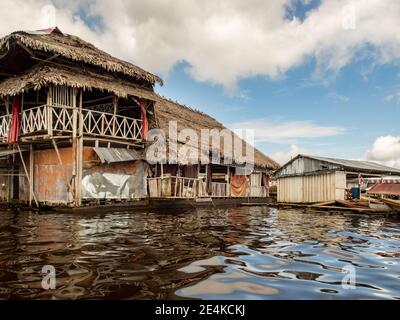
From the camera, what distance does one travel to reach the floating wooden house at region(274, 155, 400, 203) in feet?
56.2

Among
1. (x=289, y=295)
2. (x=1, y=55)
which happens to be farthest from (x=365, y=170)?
(x=1, y=55)

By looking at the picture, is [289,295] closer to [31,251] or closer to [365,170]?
[31,251]

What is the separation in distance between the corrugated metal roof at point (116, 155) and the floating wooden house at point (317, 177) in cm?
934

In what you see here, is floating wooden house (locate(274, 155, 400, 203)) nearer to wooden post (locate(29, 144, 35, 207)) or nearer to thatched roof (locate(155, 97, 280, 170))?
thatched roof (locate(155, 97, 280, 170))

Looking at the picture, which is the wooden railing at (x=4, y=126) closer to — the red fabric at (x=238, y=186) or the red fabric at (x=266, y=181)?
the red fabric at (x=238, y=186)

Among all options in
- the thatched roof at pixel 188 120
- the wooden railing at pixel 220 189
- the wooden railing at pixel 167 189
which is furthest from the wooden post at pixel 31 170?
the wooden railing at pixel 220 189

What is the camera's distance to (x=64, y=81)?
41.8 feet

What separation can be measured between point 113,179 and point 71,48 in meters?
6.10

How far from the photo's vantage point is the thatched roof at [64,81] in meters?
12.6

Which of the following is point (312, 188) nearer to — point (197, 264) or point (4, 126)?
point (197, 264)

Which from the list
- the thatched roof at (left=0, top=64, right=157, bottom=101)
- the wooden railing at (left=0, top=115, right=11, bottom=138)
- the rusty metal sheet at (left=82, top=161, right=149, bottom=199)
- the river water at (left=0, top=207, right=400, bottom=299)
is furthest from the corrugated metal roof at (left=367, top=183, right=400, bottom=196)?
the wooden railing at (left=0, top=115, right=11, bottom=138)

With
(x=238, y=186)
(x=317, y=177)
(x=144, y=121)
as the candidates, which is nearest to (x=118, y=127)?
(x=144, y=121)

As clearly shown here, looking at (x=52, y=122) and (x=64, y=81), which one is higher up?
(x=64, y=81)

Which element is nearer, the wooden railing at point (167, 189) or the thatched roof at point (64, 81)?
the thatched roof at point (64, 81)
